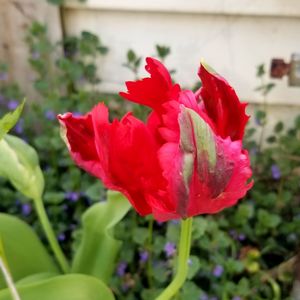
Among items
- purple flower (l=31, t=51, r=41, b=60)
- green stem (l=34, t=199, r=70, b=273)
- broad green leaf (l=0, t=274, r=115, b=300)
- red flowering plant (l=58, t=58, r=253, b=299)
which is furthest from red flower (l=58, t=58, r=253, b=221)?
purple flower (l=31, t=51, r=41, b=60)

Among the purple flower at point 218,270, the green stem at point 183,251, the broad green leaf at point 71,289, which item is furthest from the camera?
the purple flower at point 218,270

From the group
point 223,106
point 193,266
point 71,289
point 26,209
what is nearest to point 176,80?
point 26,209

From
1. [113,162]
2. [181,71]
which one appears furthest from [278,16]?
[113,162]

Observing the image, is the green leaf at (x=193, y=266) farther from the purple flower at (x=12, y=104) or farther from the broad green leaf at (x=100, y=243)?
the purple flower at (x=12, y=104)

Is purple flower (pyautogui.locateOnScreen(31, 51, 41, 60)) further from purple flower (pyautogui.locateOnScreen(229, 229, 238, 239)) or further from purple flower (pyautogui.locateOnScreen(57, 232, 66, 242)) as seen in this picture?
purple flower (pyautogui.locateOnScreen(229, 229, 238, 239))

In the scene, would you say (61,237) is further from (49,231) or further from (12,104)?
(12,104)

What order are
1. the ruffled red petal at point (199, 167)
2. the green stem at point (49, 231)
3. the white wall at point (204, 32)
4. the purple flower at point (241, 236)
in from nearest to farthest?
the ruffled red petal at point (199, 167), the green stem at point (49, 231), the purple flower at point (241, 236), the white wall at point (204, 32)

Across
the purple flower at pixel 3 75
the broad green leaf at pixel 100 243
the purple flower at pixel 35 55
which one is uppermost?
the purple flower at pixel 35 55

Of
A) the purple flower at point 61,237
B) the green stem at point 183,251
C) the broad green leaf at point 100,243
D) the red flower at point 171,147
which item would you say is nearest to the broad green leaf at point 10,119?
the red flower at point 171,147
